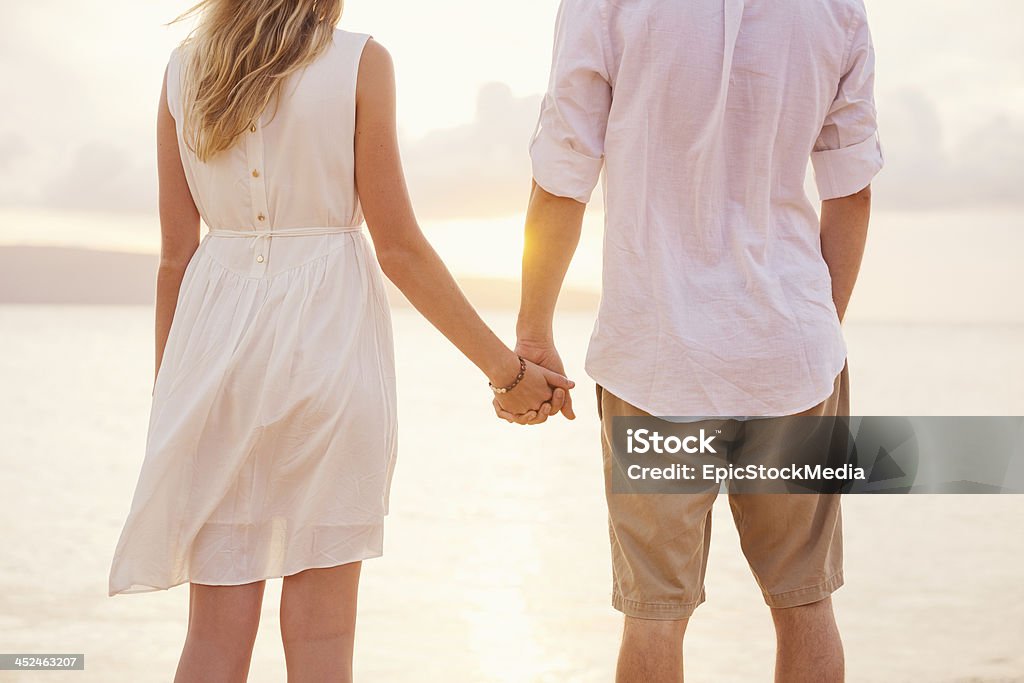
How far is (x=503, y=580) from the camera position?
4023mm

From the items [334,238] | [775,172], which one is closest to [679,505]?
[775,172]

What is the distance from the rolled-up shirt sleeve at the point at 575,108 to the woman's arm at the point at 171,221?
0.60 meters

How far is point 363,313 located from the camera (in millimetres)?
1662

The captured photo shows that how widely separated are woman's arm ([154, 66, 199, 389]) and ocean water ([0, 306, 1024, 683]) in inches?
67.1

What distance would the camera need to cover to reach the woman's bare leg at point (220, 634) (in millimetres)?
1587

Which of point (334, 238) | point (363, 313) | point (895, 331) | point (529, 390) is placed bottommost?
point (895, 331)

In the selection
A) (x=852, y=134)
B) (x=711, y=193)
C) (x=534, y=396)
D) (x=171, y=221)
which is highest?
(x=852, y=134)

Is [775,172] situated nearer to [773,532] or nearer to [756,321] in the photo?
[756,321]

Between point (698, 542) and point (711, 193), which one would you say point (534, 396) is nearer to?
point (698, 542)

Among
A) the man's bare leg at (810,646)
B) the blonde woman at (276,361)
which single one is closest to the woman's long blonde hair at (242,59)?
the blonde woman at (276,361)

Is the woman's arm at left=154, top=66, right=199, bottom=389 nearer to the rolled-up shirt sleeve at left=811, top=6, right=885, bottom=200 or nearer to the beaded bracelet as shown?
the beaded bracelet

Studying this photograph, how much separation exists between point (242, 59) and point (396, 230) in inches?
14.3

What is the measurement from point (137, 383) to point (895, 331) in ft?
75.1

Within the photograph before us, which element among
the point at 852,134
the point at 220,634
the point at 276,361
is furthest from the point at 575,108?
the point at 220,634
